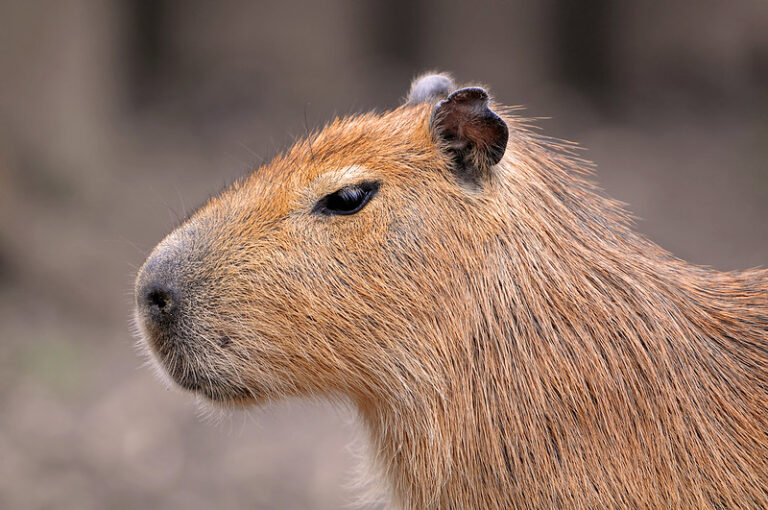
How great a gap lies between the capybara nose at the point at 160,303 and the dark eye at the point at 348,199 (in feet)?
1.78

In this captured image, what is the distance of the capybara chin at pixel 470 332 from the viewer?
8.19 feet

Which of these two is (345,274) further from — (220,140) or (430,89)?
(220,140)

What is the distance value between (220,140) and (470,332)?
7.51 metres

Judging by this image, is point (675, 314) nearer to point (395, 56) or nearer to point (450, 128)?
point (450, 128)

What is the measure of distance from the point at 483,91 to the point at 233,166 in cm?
691

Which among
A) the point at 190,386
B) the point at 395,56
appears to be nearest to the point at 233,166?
the point at 395,56

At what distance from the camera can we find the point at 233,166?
9.07 m

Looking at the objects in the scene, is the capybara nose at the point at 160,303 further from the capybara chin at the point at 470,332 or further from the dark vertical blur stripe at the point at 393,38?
the dark vertical blur stripe at the point at 393,38

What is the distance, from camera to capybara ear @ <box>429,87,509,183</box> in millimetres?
2512

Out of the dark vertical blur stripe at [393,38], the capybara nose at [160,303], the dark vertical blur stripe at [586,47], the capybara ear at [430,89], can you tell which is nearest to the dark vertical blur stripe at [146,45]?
the dark vertical blur stripe at [393,38]

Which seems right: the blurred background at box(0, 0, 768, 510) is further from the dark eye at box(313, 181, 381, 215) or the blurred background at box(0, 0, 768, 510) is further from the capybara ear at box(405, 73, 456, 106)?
the dark eye at box(313, 181, 381, 215)

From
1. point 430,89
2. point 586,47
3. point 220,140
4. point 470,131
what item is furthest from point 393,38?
point 470,131

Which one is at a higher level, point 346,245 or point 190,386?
point 346,245

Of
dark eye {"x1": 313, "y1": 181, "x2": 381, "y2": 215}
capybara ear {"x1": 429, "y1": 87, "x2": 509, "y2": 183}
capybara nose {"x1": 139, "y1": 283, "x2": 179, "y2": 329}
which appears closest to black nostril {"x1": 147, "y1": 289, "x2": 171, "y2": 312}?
capybara nose {"x1": 139, "y1": 283, "x2": 179, "y2": 329}
